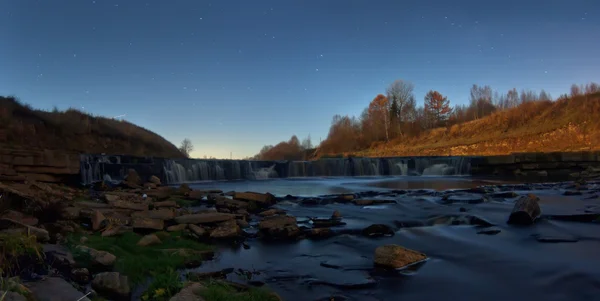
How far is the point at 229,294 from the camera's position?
3.87 metres

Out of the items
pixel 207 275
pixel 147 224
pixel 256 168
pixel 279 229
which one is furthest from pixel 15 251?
pixel 256 168

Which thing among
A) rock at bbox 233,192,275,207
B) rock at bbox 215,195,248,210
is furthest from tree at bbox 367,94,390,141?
rock at bbox 215,195,248,210

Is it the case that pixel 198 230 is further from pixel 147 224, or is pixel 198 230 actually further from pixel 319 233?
pixel 319 233

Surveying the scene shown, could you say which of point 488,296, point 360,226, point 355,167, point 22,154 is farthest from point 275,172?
point 488,296

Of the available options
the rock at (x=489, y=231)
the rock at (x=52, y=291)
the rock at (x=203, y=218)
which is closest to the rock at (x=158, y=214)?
the rock at (x=203, y=218)

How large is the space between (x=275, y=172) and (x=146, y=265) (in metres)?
25.6

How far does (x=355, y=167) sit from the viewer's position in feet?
110

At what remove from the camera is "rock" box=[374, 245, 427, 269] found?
542 centimetres

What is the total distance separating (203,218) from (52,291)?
5106mm

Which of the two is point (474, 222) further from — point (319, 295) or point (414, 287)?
point (319, 295)

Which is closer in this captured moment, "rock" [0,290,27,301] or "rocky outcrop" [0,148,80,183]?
"rock" [0,290,27,301]

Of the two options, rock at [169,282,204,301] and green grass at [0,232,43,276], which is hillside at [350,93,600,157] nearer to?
rock at [169,282,204,301]

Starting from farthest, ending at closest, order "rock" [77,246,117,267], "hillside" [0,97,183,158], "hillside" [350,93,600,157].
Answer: "hillside" [350,93,600,157] → "hillside" [0,97,183,158] → "rock" [77,246,117,267]

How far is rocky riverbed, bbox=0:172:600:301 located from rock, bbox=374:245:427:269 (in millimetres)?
19
